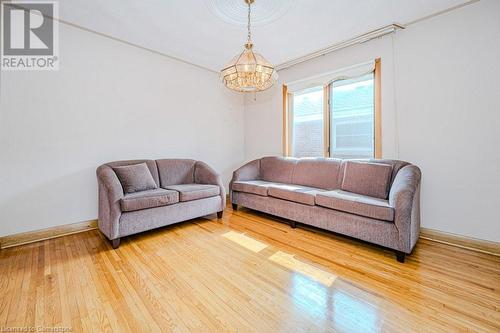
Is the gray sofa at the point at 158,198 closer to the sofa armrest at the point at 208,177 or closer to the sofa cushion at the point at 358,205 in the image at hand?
the sofa armrest at the point at 208,177

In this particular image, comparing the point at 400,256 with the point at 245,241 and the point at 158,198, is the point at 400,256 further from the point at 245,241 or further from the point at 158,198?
the point at 158,198

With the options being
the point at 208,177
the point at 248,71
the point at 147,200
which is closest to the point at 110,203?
the point at 147,200

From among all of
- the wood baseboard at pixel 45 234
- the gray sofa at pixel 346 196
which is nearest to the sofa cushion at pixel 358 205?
the gray sofa at pixel 346 196

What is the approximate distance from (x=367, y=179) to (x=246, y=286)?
1937 mm

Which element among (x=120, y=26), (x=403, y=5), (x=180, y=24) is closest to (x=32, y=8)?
(x=120, y=26)

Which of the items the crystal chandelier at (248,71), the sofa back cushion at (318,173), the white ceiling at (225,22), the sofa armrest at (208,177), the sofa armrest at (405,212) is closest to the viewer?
the sofa armrest at (405,212)

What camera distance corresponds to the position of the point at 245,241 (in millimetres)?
2447

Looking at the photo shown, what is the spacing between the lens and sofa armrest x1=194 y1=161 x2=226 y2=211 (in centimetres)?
324

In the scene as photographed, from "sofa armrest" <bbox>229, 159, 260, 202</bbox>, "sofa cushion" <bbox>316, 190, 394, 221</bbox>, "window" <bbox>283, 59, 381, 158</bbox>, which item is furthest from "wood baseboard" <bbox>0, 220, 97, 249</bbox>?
"window" <bbox>283, 59, 381, 158</bbox>

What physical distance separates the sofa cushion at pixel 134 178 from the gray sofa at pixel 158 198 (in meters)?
0.06

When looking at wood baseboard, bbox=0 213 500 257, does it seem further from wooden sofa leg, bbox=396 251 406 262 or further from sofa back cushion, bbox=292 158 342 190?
sofa back cushion, bbox=292 158 342 190


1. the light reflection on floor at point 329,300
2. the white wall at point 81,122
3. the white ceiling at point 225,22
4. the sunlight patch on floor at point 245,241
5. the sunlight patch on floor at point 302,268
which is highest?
the white ceiling at point 225,22

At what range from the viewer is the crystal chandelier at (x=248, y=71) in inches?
79.5

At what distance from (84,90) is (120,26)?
0.94 meters
